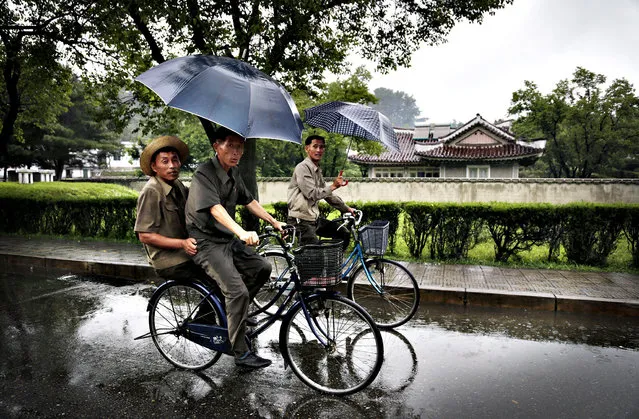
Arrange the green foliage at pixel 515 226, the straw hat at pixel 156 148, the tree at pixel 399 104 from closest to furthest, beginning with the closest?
the straw hat at pixel 156 148, the green foliage at pixel 515 226, the tree at pixel 399 104

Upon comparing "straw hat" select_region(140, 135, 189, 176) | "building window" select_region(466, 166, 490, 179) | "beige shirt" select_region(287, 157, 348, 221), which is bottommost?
"beige shirt" select_region(287, 157, 348, 221)

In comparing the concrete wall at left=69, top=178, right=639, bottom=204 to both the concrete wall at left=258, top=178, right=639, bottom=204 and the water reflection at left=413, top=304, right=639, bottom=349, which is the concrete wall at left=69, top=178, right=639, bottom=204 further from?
the water reflection at left=413, top=304, right=639, bottom=349

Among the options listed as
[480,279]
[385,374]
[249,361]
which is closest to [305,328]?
[249,361]

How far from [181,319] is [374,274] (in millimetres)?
2113

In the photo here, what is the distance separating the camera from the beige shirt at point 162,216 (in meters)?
3.40

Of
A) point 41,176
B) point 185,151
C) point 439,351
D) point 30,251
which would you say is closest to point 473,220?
point 439,351

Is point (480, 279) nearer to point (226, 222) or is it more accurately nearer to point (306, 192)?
point (306, 192)

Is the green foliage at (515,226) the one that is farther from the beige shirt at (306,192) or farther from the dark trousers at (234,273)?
the dark trousers at (234,273)

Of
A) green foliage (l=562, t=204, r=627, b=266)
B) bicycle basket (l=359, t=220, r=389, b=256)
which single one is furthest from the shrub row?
bicycle basket (l=359, t=220, r=389, b=256)

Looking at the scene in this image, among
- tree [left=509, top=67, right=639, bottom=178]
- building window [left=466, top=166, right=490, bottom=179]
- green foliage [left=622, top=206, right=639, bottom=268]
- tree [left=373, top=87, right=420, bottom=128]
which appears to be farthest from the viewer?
tree [left=373, top=87, right=420, bottom=128]

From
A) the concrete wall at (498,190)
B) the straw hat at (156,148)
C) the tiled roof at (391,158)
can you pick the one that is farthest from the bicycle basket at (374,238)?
the tiled roof at (391,158)

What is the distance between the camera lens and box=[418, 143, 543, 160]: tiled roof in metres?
30.0

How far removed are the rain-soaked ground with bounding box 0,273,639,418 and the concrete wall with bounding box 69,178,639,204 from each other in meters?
16.2

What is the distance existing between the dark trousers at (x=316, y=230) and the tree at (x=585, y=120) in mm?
28850
